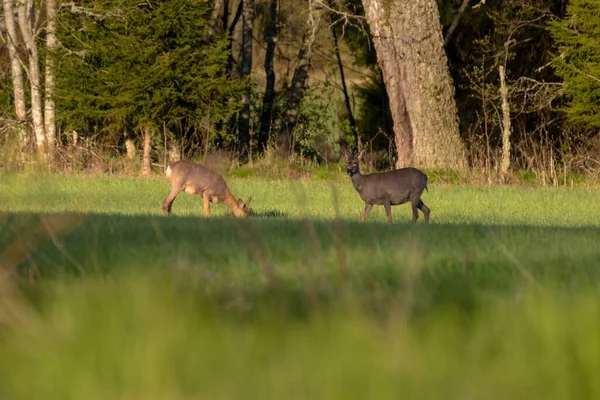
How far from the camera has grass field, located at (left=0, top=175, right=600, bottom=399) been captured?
4223 millimetres

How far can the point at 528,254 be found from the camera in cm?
706

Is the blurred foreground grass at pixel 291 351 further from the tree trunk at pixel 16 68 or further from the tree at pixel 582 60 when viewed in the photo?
the tree trunk at pixel 16 68

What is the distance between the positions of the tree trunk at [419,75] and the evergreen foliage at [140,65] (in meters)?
3.75

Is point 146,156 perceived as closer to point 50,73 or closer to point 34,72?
point 50,73

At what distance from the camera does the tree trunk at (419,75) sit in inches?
1033

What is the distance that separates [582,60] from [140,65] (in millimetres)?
9930

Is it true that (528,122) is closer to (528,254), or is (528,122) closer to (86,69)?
(86,69)

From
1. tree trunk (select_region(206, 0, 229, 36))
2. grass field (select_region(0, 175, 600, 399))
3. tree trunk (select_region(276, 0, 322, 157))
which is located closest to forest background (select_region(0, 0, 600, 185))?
tree trunk (select_region(206, 0, 229, 36))

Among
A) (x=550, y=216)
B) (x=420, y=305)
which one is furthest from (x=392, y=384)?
(x=550, y=216)

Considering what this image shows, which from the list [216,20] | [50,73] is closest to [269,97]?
[216,20]

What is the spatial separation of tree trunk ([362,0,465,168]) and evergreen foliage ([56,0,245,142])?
3.75m

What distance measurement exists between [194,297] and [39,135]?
24.8 meters

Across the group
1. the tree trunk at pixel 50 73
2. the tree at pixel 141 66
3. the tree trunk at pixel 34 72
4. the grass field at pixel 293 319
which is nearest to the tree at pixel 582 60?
the tree at pixel 141 66

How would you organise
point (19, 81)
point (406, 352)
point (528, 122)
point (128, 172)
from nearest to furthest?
point (406, 352), point (128, 172), point (19, 81), point (528, 122)
